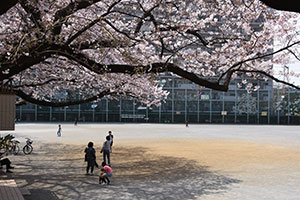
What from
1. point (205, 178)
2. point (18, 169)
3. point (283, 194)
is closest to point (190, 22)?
point (205, 178)

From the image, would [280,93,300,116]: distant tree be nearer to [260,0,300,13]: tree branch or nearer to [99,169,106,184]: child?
[99,169,106,184]: child

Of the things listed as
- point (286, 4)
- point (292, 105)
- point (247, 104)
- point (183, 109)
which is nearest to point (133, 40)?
point (286, 4)

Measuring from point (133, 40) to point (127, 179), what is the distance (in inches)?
210

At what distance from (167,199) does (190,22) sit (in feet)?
22.9

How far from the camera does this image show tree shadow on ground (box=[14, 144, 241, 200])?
9.94 meters

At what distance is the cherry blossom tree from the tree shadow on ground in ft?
11.4

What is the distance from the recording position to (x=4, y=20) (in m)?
12.3

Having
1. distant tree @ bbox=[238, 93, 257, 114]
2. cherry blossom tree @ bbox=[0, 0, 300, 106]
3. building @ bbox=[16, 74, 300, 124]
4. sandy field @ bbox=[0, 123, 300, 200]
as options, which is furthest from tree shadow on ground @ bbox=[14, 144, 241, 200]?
distant tree @ bbox=[238, 93, 257, 114]

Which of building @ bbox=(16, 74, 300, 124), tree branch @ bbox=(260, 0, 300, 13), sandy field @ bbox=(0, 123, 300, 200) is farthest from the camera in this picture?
building @ bbox=(16, 74, 300, 124)

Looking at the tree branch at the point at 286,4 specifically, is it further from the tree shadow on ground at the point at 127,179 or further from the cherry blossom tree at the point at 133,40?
the tree shadow on ground at the point at 127,179

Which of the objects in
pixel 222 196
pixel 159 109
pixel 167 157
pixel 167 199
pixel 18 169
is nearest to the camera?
pixel 167 199

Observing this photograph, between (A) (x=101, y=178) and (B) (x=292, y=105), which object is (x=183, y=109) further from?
(A) (x=101, y=178)

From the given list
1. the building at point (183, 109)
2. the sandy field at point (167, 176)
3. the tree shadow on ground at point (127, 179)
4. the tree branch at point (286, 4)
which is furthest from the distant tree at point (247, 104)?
the tree branch at point (286, 4)

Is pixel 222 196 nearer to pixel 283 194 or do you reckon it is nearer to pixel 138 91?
pixel 283 194
